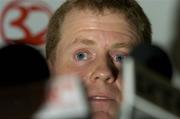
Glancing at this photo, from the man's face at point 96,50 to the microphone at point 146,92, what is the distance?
11.4 inches

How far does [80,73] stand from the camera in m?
0.54

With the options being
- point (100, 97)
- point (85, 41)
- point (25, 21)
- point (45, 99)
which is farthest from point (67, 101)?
point (25, 21)

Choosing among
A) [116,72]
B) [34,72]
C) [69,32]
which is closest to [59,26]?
[69,32]

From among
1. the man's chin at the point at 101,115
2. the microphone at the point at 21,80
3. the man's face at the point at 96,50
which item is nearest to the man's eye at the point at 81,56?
the man's face at the point at 96,50

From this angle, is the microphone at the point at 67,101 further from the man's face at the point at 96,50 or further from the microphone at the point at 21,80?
the man's face at the point at 96,50

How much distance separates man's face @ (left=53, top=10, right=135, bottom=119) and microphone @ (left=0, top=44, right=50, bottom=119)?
0.78 ft

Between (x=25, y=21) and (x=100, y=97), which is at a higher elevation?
(x=25, y=21)

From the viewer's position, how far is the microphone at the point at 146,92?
0.60 ft

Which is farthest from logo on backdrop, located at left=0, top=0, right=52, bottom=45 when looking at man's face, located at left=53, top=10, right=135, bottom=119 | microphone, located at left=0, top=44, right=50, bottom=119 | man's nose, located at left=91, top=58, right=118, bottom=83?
microphone, located at left=0, top=44, right=50, bottom=119

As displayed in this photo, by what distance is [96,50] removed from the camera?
561mm

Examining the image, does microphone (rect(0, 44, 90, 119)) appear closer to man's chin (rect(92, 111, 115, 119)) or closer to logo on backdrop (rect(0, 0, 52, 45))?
man's chin (rect(92, 111, 115, 119))

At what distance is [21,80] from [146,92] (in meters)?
0.06

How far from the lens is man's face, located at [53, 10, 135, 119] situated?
1.63 ft

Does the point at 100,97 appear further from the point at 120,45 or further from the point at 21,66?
the point at 21,66
